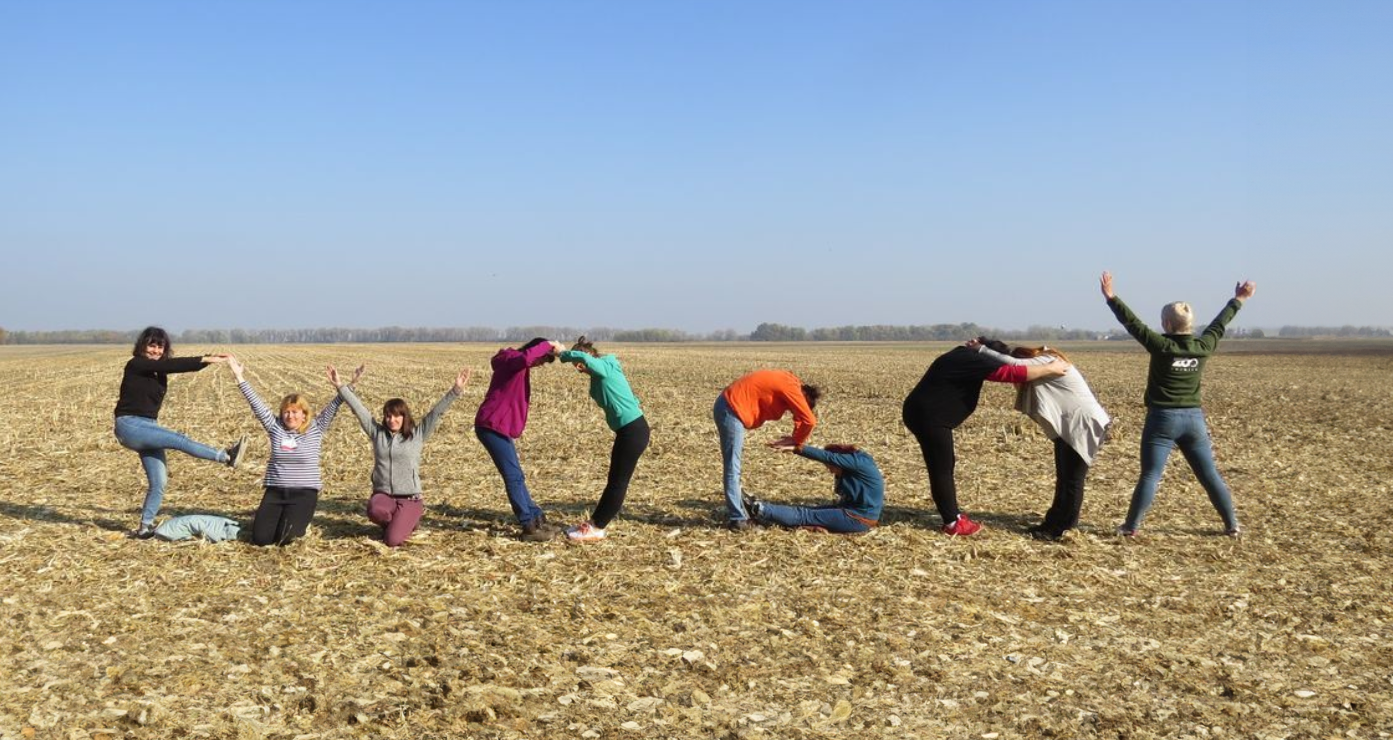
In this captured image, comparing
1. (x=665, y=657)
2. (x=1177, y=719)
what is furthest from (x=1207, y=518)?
(x=665, y=657)

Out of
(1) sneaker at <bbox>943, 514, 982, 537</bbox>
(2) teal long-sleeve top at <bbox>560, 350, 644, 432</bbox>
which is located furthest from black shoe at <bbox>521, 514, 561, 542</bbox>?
(1) sneaker at <bbox>943, 514, 982, 537</bbox>

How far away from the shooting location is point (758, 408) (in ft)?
29.0

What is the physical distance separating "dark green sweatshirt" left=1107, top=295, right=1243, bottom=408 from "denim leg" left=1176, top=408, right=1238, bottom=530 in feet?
0.60

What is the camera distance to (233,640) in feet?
20.2

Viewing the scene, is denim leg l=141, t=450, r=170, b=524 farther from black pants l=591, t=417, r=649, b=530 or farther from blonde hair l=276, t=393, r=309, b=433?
black pants l=591, t=417, r=649, b=530

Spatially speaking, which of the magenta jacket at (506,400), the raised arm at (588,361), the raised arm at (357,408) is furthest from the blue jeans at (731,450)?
the raised arm at (357,408)

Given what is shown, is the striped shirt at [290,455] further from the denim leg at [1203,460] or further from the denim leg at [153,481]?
the denim leg at [1203,460]

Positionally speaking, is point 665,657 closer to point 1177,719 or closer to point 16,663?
point 1177,719

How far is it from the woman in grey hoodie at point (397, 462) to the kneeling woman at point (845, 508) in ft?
9.75

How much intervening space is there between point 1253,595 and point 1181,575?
1.92 ft

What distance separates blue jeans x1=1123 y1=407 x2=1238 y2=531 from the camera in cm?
877

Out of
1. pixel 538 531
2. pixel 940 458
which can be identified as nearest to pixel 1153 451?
pixel 940 458

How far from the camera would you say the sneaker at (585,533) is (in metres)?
8.64

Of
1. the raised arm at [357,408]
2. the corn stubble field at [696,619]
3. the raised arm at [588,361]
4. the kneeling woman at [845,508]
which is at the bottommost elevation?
the corn stubble field at [696,619]
